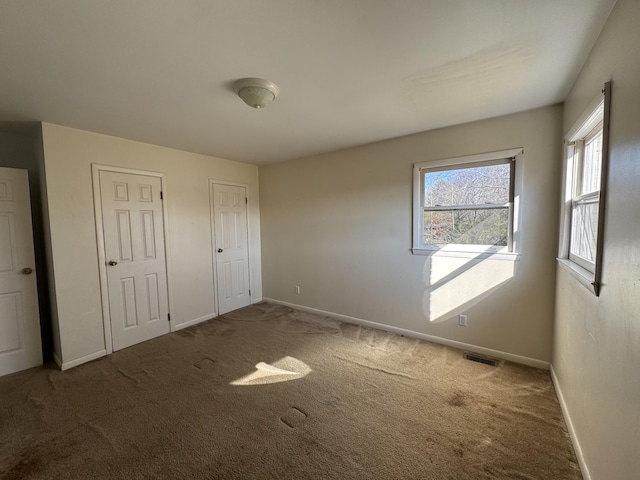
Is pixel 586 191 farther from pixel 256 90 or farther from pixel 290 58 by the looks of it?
pixel 256 90

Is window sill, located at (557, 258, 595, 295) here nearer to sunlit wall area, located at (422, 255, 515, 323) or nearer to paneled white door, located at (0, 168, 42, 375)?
sunlit wall area, located at (422, 255, 515, 323)

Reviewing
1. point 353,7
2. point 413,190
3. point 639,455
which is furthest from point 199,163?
point 639,455

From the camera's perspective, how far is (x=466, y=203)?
2.81m

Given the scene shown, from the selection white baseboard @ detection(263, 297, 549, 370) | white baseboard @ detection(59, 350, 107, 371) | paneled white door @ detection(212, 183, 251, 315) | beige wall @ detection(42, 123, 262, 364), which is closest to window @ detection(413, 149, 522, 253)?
white baseboard @ detection(263, 297, 549, 370)

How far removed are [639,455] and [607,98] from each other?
1.53 m

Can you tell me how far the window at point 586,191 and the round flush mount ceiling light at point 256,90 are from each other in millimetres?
1896

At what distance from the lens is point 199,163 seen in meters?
3.74

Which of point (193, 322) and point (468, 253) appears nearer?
point (468, 253)

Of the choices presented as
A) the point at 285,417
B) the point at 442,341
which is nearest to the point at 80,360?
the point at 285,417

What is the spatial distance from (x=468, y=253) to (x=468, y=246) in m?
0.09

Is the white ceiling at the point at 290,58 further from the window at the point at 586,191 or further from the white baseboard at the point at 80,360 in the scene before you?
the white baseboard at the point at 80,360

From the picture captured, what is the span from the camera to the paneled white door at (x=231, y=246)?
4029mm

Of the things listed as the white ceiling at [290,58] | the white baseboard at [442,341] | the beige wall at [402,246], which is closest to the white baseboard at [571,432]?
the white baseboard at [442,341]

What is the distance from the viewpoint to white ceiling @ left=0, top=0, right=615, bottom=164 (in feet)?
4.07
